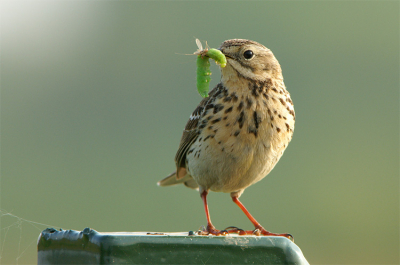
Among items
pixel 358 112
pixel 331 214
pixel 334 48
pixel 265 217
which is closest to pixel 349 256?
pixel 265 217

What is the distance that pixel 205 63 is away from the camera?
22.6 feet

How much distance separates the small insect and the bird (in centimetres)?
28

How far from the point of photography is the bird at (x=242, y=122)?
22.6 feet

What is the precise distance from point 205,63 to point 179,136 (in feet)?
147

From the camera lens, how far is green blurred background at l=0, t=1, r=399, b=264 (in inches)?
1242

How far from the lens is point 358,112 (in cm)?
6925

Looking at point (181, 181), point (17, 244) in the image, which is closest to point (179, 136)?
point (17, 244)

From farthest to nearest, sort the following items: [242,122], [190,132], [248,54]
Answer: [190,132] < [248,54] < [242,122]

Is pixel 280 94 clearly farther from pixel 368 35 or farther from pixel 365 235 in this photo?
pixel 368 35

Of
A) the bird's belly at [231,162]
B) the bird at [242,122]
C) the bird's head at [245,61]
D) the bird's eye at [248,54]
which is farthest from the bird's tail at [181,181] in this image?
the bird's eye at [248,54]

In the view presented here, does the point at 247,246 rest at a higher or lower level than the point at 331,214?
lower

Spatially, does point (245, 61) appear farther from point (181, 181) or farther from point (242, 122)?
point (181, 181)

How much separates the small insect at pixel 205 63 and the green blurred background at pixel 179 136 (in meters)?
0.35

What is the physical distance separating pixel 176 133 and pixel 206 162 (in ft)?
146
